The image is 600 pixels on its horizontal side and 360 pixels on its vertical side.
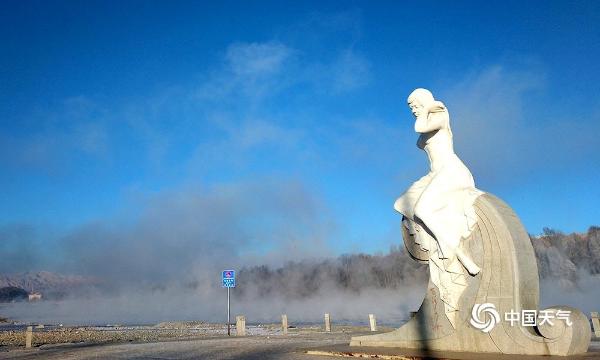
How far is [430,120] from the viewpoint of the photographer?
1206 cm

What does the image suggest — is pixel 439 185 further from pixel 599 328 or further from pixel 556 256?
pixel 556 256

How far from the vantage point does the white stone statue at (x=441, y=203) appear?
35.7ft

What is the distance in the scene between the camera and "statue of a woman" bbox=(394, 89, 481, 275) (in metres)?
10.9

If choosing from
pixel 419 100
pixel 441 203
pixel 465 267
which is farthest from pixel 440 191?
pixel 419 100

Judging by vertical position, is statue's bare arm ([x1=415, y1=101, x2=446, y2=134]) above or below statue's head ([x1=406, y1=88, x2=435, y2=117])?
below

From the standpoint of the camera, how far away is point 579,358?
28.7ft

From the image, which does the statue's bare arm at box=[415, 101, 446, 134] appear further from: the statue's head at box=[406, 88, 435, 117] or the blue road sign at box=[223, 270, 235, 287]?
the blue road sign at box=[223, 270, 235, 287]

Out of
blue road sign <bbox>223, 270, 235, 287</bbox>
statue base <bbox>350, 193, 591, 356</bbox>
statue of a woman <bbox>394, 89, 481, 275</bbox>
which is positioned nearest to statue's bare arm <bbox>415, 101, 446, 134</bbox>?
statue of a woman <bbox>394, 89, 481, 275</bbox>

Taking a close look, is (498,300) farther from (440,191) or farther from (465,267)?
(440,191)

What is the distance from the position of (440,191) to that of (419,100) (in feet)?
7.97

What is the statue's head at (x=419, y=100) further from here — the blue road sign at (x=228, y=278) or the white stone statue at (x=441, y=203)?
the blue road sign at (x=228, y=278)

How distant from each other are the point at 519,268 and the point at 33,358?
40.3ft

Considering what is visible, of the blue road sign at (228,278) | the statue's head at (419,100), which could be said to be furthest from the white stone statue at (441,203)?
the blue road sign at (228,278)

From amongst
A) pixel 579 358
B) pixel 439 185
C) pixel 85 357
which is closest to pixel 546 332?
pixel 579 358
